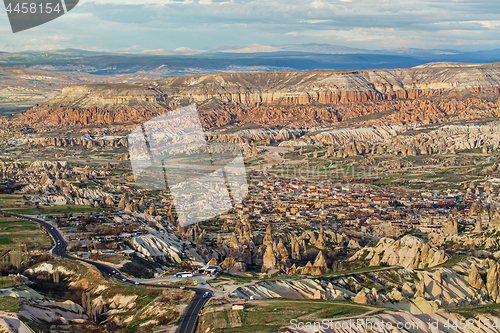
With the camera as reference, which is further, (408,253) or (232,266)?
(232,266)

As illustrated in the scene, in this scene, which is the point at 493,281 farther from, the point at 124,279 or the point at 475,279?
the point at 124,279

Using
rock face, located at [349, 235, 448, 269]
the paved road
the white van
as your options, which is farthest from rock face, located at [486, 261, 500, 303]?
the white van

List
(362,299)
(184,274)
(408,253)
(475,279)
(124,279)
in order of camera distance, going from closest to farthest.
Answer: (362,299), (475,279), (124,279), (184,274), (408,253)

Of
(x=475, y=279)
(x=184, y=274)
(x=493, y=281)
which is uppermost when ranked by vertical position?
(x=184, y=274)

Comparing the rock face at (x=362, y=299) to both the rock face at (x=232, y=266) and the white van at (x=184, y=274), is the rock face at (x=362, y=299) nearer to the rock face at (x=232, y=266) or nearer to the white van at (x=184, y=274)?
the white van at (x=184, y=274)

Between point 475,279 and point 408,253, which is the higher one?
point 475,279

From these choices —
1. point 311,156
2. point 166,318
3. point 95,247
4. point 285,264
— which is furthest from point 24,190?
point 311,156

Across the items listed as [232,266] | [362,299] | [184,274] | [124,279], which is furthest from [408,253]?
[124,279]

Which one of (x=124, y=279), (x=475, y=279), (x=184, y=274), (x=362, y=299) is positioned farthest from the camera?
(x=184, y=274)

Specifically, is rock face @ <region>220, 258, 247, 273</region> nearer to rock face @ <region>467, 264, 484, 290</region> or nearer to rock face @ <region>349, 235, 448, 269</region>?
rock face @ <region>349, 235, 448, 269</region>
